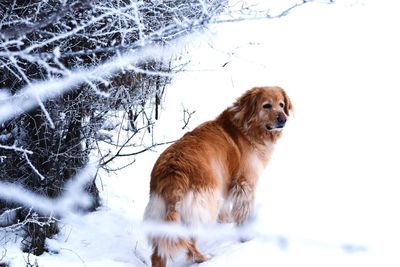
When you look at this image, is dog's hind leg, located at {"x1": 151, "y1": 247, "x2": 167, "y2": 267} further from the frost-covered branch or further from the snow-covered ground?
the frost-covered branch

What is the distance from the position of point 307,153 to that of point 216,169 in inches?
110

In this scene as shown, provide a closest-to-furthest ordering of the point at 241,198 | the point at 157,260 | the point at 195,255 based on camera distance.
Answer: the point at 157,260
the point at 195,255
the point at 241,198

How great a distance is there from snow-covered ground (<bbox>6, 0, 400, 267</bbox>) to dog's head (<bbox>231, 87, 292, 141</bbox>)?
594mm

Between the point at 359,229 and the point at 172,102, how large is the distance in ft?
14.1

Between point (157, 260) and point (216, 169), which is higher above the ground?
point (216, 169)

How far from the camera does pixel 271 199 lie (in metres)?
5.60

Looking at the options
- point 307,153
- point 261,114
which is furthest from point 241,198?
point 307,153

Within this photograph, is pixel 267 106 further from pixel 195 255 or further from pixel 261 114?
pixel 195 255

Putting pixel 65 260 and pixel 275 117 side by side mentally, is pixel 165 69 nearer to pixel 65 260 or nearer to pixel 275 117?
pixel 275 117

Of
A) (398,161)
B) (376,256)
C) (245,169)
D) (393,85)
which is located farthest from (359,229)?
(393,85)

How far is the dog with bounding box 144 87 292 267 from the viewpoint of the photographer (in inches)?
160

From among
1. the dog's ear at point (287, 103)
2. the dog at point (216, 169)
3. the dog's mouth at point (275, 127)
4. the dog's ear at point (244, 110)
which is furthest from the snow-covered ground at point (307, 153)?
the dog's mouth at point (275, 127)

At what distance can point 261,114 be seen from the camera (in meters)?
5.13

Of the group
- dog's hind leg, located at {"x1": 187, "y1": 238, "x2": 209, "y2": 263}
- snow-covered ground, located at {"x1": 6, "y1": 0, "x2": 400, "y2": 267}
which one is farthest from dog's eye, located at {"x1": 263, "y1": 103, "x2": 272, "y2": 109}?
dog's hind leg, located at {"x1": 187, "y1": 238, "x2": 209, "y2": 263}
